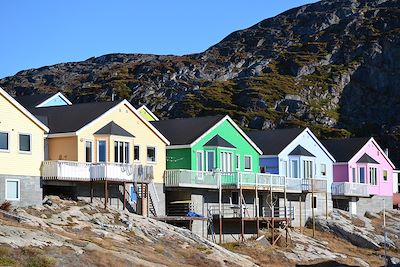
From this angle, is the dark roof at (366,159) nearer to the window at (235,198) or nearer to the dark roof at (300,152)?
the dark roof at (300,152)

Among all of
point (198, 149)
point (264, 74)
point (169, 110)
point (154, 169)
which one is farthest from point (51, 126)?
point (264, 74)

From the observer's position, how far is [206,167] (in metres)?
64.1

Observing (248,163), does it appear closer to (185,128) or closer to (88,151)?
(185,128)

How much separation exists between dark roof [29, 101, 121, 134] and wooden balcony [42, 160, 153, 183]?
276cm

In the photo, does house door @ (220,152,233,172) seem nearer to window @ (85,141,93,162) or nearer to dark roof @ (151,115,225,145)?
dark roof @ (151,115,225,145)

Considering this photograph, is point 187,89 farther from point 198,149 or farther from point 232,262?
point 232,262

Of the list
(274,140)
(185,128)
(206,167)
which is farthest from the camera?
(274,140)

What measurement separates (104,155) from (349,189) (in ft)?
100

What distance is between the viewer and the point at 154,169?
59906mm

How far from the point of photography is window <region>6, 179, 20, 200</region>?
49406mm

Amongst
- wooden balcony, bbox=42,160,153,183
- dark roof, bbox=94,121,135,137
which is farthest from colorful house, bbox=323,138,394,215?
wooden balcony, bbox=42,160,153,183

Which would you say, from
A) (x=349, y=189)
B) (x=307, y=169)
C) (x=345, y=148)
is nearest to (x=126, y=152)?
(x=307, y=169)

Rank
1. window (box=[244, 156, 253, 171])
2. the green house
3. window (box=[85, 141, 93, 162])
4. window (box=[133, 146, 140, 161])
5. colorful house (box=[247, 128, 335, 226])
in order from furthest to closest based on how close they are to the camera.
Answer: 1. colorful house (box=[247, 128, 335, 226])
2. window (box=[244, 156, 253, 171])
3. the green house
4. window (box=[133, 146, 140, 161])
5. window (box=[85, 141, 93, 162])

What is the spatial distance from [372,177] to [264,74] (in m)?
107
